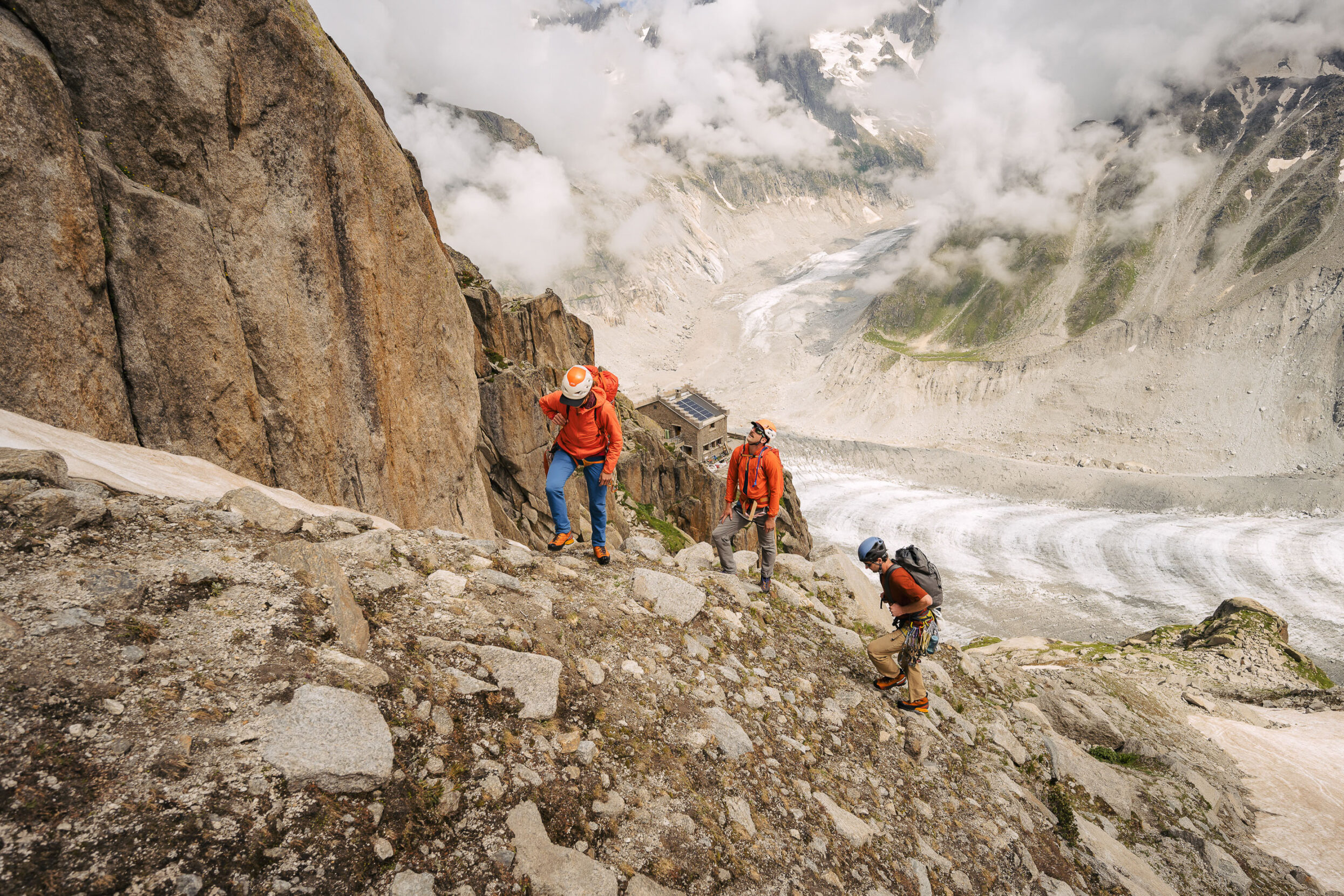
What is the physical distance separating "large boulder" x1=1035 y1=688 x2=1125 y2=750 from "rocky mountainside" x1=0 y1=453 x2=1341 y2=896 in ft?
8.10

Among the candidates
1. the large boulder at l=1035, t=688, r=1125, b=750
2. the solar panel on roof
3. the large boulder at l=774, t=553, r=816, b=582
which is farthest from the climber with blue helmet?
the solar panel on roof

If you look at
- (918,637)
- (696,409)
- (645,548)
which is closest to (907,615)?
(918,637)

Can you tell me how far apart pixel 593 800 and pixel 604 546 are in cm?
563

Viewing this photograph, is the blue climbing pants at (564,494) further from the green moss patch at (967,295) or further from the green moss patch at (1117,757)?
the green moss patch at (967,295)

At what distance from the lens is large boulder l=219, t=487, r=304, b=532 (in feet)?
22.0

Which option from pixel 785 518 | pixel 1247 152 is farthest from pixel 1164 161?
pixel 785 518

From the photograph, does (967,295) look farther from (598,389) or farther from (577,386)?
(577,386)

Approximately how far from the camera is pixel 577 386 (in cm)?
968

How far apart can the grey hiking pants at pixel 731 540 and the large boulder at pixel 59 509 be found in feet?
27.4

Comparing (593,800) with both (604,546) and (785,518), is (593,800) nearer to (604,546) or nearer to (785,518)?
(604,546)

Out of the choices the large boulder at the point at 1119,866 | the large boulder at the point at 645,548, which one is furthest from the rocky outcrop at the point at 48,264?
the large boulder at the point at 1119,866

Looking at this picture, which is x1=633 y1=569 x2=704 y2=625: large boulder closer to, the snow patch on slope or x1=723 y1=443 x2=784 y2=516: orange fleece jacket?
x1=723 y1=443 x2=784 y2=516: orange fleece jacket

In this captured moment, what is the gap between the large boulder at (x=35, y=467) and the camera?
526 cm

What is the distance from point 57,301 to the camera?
7.83 metres
